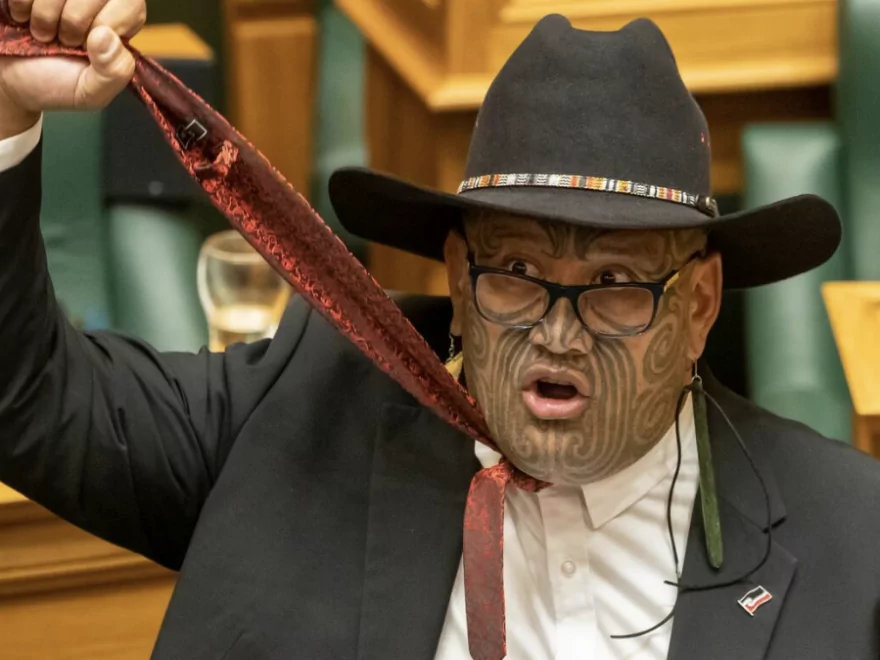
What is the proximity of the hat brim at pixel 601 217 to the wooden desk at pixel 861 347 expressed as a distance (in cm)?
24

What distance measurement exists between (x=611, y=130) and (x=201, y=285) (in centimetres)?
99

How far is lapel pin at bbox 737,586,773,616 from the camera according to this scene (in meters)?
1.25

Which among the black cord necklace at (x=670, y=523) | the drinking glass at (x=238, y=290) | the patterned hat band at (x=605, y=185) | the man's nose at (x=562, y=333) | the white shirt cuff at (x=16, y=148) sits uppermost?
the white shirt cuff at (x=16, y=148)

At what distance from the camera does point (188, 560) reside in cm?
131

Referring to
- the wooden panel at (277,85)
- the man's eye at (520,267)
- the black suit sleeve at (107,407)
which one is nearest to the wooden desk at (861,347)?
the man's eye at (520,267)

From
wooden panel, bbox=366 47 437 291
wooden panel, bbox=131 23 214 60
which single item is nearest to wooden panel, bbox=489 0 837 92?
wooden panel, bbox=366 47 437 291

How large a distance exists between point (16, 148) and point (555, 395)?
523mm

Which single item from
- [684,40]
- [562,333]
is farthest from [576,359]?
[684,40]

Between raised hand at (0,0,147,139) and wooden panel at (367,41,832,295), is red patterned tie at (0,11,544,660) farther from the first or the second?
wooden panel at (367,41,832,295)

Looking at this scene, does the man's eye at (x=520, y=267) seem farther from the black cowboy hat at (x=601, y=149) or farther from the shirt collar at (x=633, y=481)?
the shirt collar at (x=633, y=481)

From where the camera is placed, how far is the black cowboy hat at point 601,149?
1.21m

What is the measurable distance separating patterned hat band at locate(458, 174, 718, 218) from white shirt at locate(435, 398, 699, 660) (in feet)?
0.77

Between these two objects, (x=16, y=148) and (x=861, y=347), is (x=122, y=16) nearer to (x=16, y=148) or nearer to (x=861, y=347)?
(x=16, y=148)

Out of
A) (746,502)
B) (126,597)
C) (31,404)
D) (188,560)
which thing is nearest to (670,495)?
(746,502)
